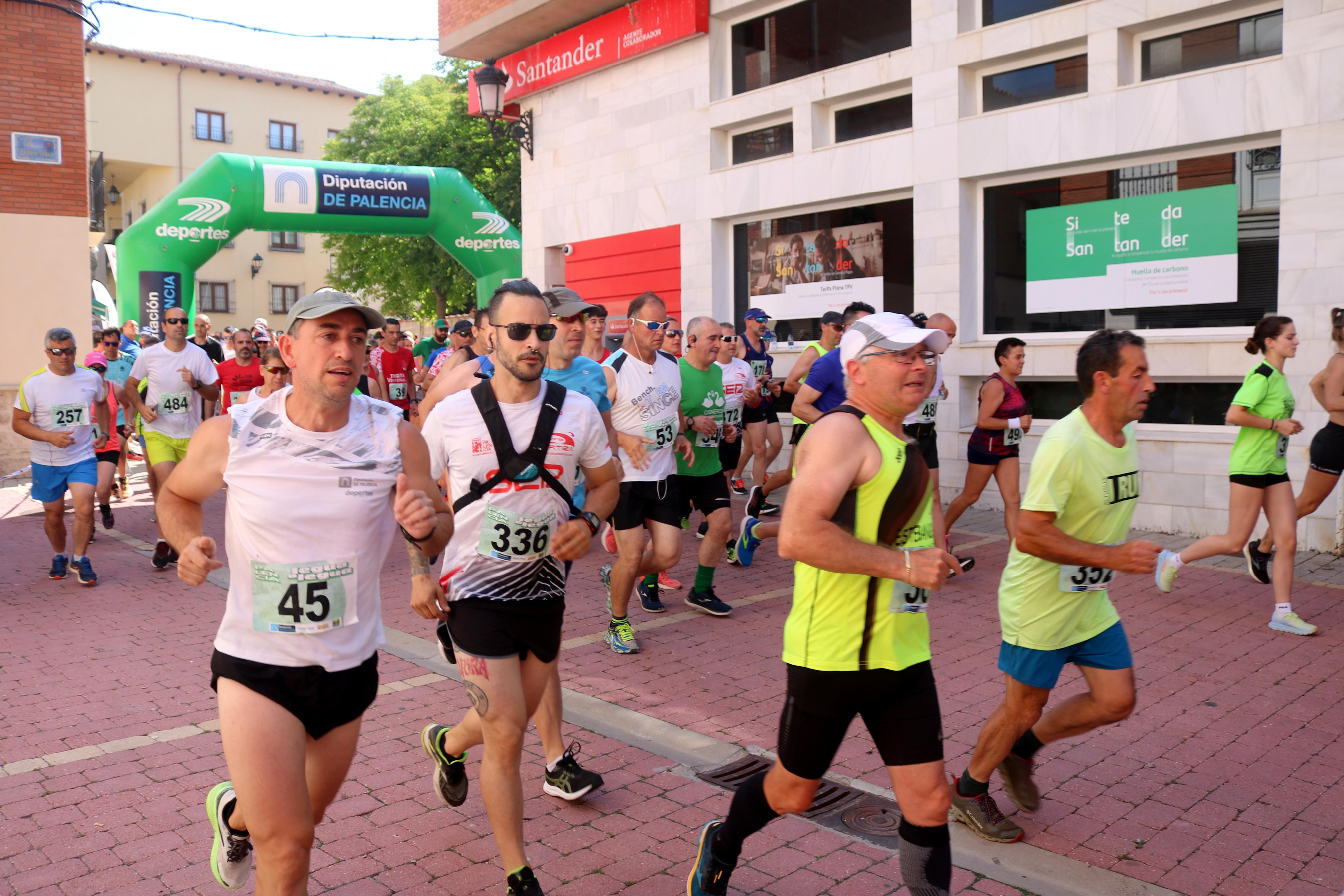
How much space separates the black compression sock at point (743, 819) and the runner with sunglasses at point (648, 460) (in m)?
3.17

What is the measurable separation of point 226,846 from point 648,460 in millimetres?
3668

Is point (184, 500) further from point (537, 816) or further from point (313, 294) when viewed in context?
point (537, 816)

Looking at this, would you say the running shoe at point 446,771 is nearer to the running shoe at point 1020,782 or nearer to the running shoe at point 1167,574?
the running shoe at point 1020,782

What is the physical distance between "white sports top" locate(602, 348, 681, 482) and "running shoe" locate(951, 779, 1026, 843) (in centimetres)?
316

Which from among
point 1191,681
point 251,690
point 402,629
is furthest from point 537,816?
point 1191,681

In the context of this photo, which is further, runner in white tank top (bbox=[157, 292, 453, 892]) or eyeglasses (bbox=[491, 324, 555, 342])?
eyeglasses (bbox=[491, 324, 555, 342])

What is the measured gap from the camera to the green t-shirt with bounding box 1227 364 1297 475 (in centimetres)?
672

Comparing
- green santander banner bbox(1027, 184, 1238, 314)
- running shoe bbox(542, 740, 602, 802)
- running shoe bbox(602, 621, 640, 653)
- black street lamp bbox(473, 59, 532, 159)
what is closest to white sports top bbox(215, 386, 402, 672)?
running shoe bbox(542, 740, 602, 802)

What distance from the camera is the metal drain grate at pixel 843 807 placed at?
405cm

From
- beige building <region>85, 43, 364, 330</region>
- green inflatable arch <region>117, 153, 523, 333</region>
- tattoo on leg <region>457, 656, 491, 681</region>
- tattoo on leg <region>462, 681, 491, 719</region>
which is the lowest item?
tattoo on leg <region>462, 681, 491, 719</region>

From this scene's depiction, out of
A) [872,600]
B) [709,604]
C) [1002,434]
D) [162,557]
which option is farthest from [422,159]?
[872,600]

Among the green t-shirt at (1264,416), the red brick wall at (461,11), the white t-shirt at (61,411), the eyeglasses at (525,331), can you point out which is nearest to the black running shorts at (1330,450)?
the green t-shirt at (1264,416)

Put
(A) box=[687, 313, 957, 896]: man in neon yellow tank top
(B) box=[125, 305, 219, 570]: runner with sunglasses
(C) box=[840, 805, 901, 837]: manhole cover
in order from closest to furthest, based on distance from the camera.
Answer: (A) box=[687, 313, 957, 896]: man in neon yellow tank top, (C) box=[840, 805, 901, 837]: manhole cover, (B) box=[125, 305, 219, 570]: runner with sunglasses

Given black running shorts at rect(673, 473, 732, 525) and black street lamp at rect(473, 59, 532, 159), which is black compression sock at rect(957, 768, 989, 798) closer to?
black running shorts at rect(673, 473, 732, 525)
